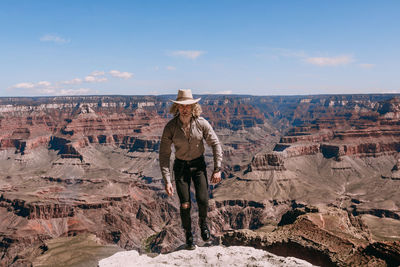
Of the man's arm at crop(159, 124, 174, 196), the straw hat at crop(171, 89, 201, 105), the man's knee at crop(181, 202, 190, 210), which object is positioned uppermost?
the straw hat at crop(171, 89, 201, 105)

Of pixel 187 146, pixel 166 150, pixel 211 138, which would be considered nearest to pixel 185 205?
pixel 166 150

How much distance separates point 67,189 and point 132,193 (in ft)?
94.2

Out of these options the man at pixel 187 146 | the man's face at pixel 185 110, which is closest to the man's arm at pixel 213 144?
the man at pixel 187 146

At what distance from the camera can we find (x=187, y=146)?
12.5 m

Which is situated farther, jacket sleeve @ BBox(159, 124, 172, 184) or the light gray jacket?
jacket sleeve @ BBox(159, 124, 172, 184)

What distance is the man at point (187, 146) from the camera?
1247cm

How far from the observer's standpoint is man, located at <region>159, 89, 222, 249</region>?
12469 millimetres

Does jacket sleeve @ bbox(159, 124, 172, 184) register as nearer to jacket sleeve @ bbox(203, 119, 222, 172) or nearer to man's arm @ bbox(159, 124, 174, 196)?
man's arm @ bbox(159, 124, 174, 196)

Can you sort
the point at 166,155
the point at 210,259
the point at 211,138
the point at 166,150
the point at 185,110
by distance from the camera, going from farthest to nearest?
the point at 210,259, the point at 166,155, the point at 166,150, the point at 211,138, the point at 185,110

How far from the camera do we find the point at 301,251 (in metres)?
40.6

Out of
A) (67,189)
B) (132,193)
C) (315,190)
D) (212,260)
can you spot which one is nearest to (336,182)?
(315,190)

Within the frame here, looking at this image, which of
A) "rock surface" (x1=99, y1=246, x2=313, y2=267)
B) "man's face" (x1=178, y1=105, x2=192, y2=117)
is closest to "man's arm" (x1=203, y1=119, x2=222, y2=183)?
"man's face" (x1=178, y1=105, x2=192, y2=117)

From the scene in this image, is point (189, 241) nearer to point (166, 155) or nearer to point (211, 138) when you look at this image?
point (166, 155)

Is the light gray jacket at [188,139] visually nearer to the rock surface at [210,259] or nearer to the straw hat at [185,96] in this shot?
the straw hat at [185,96]
